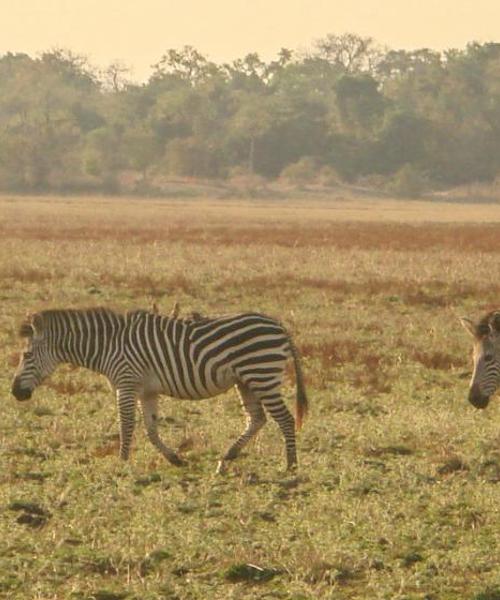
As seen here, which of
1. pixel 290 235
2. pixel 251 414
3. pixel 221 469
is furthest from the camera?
pixel 290 235

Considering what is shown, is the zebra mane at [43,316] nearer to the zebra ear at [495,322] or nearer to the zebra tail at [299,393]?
the zebra tail at [299,393]

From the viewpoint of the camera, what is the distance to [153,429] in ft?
31.9

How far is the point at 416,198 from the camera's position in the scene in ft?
302

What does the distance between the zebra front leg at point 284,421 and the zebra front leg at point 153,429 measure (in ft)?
2.35

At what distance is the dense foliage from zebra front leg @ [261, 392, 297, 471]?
7857 cm

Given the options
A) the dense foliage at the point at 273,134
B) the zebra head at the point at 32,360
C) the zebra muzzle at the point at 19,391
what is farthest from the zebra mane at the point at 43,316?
the dense foliage at the point at 273,134

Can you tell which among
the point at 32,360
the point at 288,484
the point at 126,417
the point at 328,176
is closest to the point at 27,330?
the point at 32,360

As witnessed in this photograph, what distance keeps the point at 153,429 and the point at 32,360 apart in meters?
1.07

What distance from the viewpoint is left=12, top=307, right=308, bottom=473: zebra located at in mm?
9562

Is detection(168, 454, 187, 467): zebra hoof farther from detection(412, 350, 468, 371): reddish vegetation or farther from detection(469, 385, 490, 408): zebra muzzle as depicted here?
detection(412, 350, 468, 371): reddish vegetation

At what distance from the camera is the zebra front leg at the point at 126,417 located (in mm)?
9656

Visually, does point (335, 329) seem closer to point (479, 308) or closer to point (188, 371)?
point (479, 308)

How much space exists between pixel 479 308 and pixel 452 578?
1339cm

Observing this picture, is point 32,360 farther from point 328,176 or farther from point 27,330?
point 328,176
